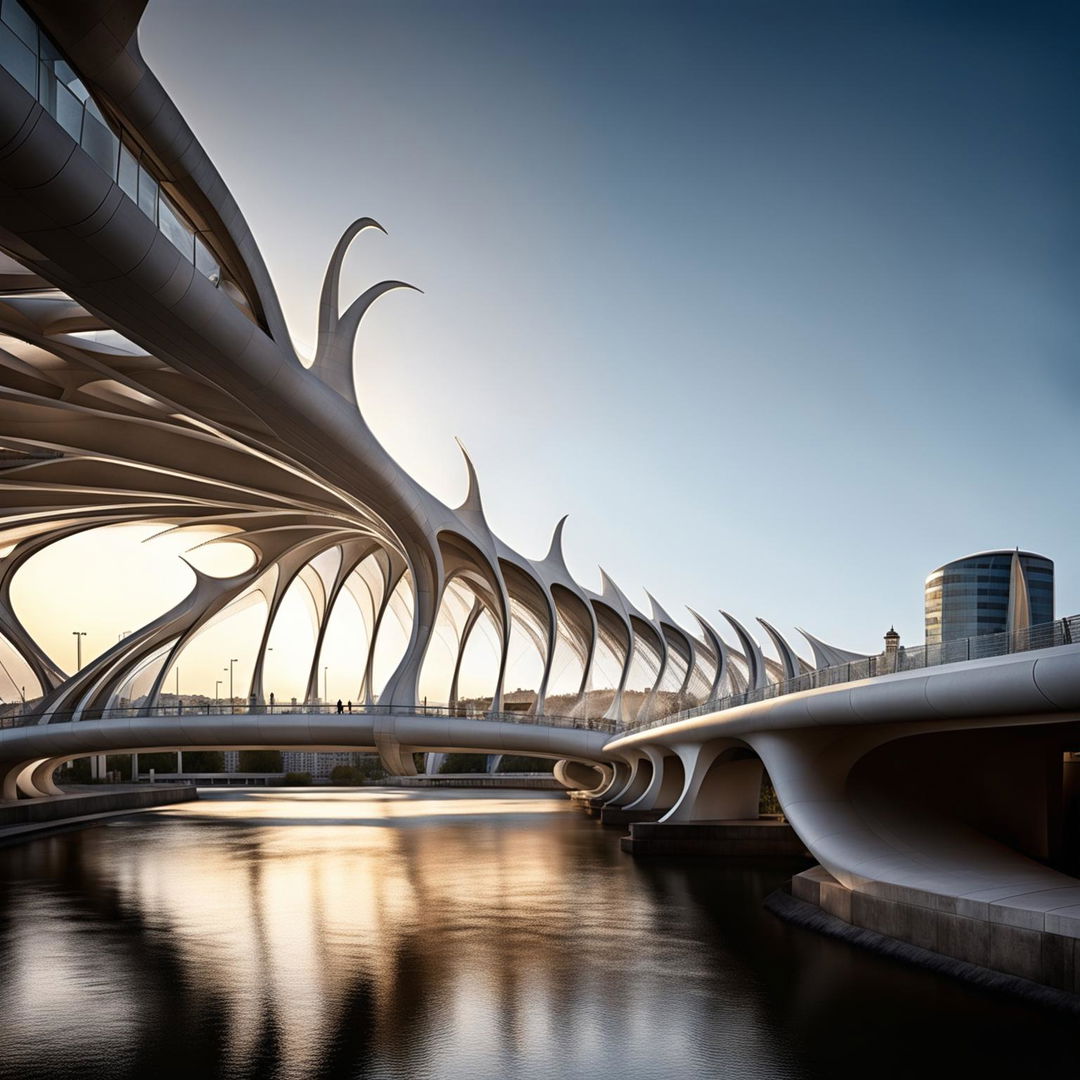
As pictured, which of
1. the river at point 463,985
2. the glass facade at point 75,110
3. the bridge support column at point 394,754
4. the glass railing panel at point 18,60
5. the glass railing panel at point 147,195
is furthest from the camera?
the bridge support column at point 394,754

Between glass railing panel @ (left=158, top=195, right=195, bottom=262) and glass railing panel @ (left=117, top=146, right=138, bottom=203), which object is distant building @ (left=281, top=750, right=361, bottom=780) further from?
glass railing panel @ (left=117, top=146, right=138, bottom=203)

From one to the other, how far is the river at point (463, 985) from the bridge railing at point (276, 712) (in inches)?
633

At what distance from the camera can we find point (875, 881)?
17375mm

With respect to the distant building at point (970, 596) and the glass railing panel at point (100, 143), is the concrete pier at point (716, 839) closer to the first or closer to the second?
the glass railing panel at point (100, 143)

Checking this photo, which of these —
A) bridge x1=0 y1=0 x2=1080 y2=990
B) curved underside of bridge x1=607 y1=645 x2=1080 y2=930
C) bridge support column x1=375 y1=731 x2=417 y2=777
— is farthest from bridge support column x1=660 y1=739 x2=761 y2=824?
bridge support column x1=375 y1=731 x2=417 y2=777

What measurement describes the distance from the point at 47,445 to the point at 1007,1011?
32.1m

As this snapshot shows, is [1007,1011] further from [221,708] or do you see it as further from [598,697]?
[598,697]

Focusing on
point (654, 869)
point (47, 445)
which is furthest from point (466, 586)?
point (654, 869)

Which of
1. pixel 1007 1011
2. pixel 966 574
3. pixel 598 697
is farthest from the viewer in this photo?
pixel 966 574

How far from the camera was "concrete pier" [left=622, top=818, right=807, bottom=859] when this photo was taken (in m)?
30.9

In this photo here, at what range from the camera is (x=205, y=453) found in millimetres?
40375

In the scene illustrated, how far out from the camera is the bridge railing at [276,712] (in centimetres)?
Answer: 4434

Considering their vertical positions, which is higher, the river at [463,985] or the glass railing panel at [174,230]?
the glass railing panel at [174,230]

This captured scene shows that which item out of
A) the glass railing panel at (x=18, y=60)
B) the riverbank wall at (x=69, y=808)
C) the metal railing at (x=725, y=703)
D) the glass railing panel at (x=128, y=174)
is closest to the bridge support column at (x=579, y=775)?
the metal railing at (x=725, y=703)
